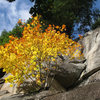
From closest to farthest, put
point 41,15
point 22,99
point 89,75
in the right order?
1. point 22,99
2. point 89,75
3. point 41,15

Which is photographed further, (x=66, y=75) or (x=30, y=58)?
(x=66, y=75)

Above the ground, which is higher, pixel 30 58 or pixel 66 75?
pixel 30 58

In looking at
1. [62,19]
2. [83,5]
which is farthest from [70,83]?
[83,5]

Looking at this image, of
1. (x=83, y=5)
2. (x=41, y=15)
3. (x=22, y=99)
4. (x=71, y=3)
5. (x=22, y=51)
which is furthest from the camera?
(x=83, y=5)

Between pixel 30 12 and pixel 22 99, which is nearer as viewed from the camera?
pixel 22 99

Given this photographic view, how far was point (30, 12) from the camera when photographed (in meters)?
15.5

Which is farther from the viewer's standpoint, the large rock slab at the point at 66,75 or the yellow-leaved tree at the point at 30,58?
the large rock slab at the point at 66,75

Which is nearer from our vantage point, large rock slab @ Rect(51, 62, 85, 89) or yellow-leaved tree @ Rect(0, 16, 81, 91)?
Answer: yellow-leaved tree @ Rect(0, 16, 81, 91)

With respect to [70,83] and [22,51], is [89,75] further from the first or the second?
[22,51]

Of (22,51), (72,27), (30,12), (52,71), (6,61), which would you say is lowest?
(52,71)

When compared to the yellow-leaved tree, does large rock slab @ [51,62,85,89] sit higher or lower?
lower

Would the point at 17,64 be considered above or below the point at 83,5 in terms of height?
below

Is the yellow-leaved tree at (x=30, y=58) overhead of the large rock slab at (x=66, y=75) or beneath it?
overhead

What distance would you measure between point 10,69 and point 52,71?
2.51 m
